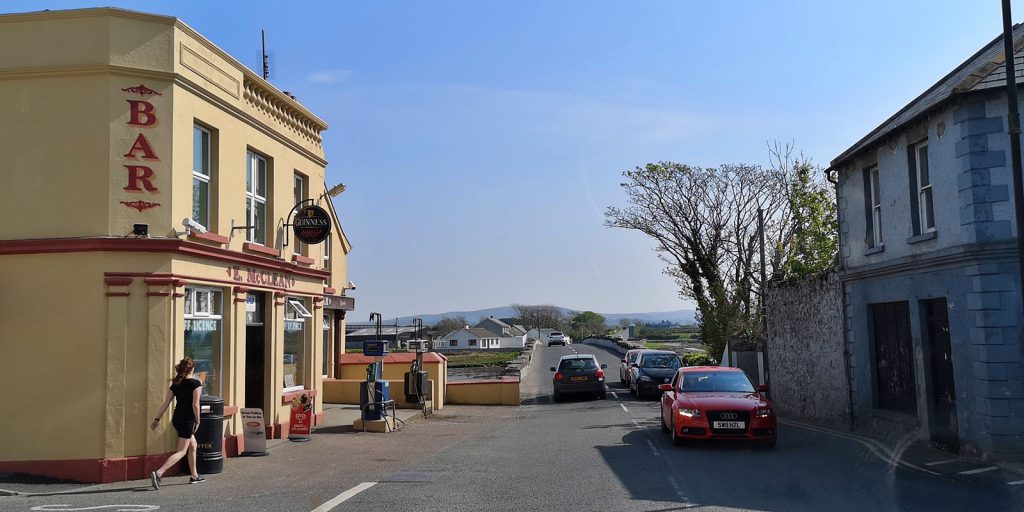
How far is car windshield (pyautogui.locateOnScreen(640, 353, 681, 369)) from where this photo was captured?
1134 inches

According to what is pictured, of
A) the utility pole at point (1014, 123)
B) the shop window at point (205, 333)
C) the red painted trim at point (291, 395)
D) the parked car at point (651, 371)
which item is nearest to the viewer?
the utility pole at point (1014, 123)

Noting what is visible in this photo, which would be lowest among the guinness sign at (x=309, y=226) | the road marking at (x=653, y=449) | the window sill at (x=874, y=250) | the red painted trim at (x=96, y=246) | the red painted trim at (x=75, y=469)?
the road marking at (x=653, y=449)

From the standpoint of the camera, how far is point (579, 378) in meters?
28.2

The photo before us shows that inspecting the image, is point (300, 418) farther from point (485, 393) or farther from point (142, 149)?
point (485, 393)

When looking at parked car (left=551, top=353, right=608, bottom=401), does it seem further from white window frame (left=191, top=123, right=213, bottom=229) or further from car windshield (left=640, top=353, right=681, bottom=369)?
white window frame (left=191, top=123, right=213, bottom=229)

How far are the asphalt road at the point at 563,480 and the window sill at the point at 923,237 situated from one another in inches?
150

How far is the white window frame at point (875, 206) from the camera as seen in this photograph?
1708 cm

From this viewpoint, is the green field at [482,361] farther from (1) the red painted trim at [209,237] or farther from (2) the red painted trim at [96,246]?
(2) the red painted trim at [96,246]

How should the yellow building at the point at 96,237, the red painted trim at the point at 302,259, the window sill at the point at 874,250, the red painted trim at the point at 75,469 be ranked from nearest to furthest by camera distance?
the red painted trim at the point at 75,469
the yellow building at the point at 96,237
the window sill at the point at 874,250
the red painted trim at the point at 302,259

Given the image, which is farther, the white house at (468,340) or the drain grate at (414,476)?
the white house at (468,340)

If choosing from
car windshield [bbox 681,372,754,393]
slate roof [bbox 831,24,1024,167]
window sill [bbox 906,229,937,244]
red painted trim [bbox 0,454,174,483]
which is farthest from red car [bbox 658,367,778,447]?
red painted trim [bbox 0,454,174,483]

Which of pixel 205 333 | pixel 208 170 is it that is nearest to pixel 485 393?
pixel 205 333

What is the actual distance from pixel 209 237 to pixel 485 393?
15.7 m

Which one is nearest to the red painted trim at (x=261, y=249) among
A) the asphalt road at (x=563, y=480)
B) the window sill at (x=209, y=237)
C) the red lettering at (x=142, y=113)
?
the window sill at (x=209, y=237)
